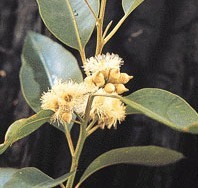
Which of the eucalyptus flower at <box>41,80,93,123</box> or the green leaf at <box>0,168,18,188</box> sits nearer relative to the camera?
→ the eucalyptus flower at <box>41,80,93,123</box>

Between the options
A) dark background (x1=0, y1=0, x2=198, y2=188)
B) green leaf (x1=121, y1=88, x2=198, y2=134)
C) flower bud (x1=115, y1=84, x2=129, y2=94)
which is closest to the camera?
green leaf (x1=121, y1=88, x2=198, y2=134)

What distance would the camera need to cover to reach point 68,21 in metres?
0.85

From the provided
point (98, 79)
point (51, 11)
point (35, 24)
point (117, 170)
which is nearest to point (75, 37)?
point (51, 11)

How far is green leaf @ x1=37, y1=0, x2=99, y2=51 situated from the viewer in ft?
2.75

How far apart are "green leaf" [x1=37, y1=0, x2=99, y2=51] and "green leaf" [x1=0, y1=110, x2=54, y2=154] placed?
0.18m

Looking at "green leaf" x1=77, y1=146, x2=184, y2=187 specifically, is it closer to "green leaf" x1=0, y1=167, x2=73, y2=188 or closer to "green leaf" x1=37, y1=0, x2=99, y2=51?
"green leaf" x1=0, y1=167, x2=73, y2=188

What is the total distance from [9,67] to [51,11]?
462 millimetres

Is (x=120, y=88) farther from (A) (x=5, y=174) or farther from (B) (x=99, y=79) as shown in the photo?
(A) (x=5, y=174)

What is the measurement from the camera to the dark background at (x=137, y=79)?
1247 mm

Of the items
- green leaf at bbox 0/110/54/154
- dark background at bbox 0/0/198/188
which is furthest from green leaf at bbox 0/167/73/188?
dark background at bbox 0/0/198/188

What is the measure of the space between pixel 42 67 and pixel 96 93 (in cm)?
32

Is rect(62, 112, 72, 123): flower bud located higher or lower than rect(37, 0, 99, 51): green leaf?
lower

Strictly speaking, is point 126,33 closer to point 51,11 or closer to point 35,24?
point 35,24

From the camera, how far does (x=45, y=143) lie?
1268 mm
